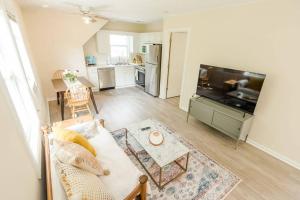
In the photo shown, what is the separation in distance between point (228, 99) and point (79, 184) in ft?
9.07

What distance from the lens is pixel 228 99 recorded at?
9.25ft

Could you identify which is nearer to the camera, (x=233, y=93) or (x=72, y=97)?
(x=233, y=93)

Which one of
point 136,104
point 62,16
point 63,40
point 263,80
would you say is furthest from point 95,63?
point 263,80

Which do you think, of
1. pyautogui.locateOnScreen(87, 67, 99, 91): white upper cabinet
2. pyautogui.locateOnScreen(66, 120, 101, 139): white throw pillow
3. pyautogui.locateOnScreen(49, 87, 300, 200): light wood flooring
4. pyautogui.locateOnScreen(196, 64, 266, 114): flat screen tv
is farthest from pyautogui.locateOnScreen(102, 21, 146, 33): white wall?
pyautogui.locateOnScreen(66, 120, 101, 139): white throw pillow

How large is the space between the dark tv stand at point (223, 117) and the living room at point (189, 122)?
2cm

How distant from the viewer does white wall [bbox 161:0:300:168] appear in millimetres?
2131

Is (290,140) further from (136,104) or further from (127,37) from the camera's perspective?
(127,37)

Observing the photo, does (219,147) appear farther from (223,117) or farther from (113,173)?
(113,173)

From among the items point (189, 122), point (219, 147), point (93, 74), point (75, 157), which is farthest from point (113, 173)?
point (93, 74)

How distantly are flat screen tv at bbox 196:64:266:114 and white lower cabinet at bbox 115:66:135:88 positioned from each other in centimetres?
325

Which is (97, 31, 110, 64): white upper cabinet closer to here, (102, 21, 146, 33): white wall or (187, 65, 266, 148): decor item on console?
(102, 21, 146, 33): white wall

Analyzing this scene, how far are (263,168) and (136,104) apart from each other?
3.17m

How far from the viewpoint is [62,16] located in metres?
4.03

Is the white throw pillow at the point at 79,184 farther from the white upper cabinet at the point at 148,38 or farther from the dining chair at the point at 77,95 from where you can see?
the white upper cabinet at the point at 148,38
